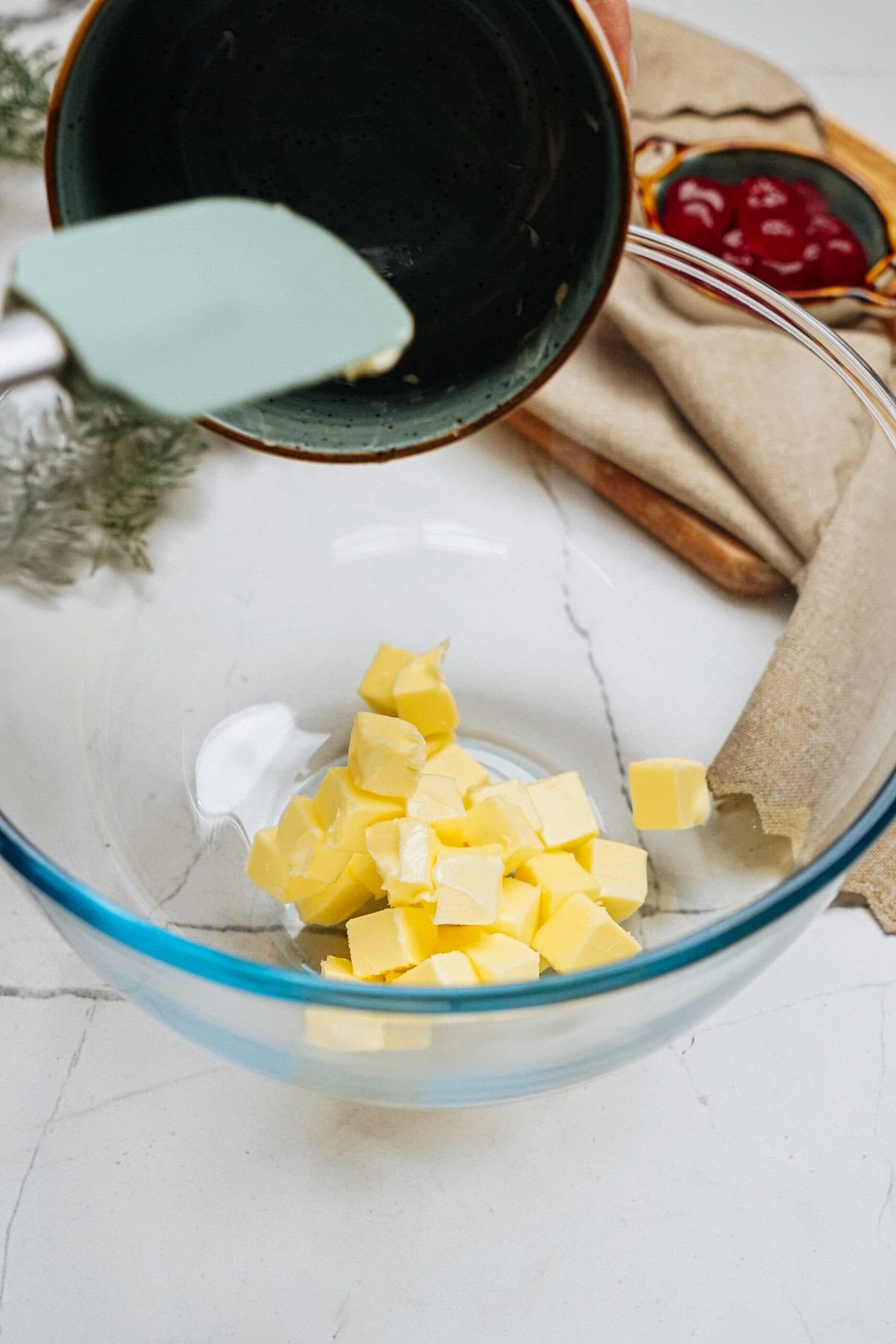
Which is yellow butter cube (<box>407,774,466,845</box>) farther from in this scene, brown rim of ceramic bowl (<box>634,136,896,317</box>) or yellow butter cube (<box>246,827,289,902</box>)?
brown rim of ceramic bowl (<box>634,136,896,317</box>)

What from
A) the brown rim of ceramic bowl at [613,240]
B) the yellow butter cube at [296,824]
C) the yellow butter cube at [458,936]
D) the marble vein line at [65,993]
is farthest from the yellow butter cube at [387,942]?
the brown rim of ceramic bowl at [613,240]

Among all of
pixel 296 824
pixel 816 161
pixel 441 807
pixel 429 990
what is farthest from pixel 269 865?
pixel 816 161

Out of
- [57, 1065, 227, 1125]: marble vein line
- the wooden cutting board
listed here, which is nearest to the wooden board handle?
the wooden cutting board

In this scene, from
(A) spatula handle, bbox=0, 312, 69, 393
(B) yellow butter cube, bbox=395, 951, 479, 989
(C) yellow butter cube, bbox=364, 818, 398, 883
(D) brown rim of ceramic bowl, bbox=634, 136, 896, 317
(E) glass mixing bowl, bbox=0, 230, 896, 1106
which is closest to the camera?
(A) spatula handle, bbox=0, 312, 69, 393

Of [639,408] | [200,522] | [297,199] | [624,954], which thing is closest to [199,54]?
[297,199]

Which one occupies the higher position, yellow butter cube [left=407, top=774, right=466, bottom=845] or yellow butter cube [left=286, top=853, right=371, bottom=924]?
yellow butter cube [left=407, top=774, right=466, bottom=845]

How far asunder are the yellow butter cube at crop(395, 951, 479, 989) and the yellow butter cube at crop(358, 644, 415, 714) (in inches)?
12.3

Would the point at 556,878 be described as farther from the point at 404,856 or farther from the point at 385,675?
the point at 385,675

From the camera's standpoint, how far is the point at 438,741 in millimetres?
1150

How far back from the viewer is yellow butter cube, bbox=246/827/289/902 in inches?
39.9

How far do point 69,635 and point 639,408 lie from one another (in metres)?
0.60

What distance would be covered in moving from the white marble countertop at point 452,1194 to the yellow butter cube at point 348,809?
0.20 meters

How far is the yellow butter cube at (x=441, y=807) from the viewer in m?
1.01

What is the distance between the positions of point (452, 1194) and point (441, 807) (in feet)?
0.94
